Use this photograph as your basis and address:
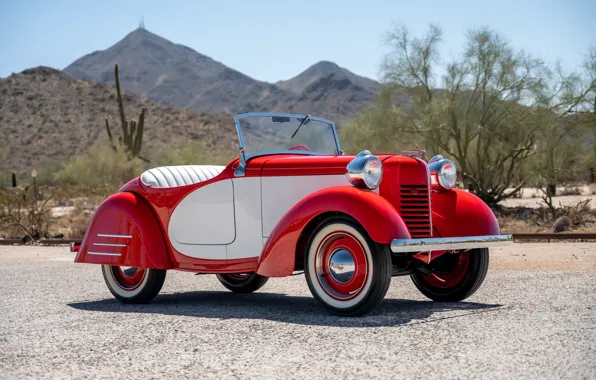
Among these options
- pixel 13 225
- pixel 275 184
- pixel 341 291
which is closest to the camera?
pixel 341 291

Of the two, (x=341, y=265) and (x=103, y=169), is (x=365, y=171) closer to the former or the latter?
(x=341, y=265)

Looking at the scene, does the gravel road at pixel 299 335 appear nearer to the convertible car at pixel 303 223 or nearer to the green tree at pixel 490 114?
the convertible car at pixel 303 223

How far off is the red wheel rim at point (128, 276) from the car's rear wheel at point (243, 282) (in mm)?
1328

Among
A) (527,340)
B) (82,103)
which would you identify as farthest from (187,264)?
(82,103)

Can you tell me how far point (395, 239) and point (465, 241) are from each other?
3.06 feet

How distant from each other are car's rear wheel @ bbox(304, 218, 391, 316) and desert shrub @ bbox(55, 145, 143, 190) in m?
31.6

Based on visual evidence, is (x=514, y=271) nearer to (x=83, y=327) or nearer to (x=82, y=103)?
(x=83, y=327)

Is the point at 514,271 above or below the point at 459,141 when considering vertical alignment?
below

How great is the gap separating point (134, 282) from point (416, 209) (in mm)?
3229

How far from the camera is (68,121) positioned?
228 feet

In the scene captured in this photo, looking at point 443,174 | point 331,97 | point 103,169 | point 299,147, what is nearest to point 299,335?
point 443,174

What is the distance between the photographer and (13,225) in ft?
71.0

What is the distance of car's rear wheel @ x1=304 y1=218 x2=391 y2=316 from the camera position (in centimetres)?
700

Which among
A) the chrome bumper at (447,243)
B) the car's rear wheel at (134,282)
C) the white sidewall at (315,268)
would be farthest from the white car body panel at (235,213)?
the chrome bumper at (447,243)
